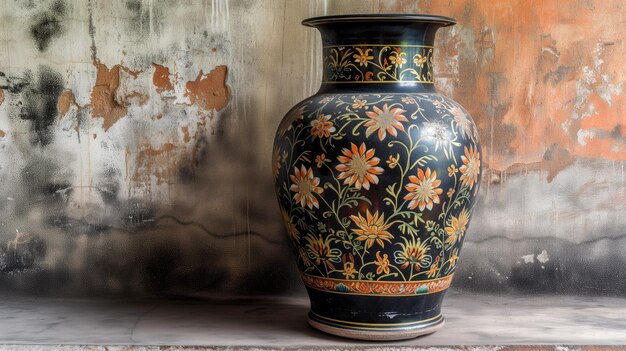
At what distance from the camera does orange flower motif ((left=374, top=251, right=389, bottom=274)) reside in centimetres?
194

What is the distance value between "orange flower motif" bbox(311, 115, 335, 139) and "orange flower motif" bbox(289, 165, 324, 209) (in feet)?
0.27

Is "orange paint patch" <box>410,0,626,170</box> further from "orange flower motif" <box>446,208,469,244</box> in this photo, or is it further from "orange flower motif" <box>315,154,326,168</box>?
"orange flower motif" <box>315,154,326,168</box>

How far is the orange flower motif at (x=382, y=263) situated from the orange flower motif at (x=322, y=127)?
29 centimetres

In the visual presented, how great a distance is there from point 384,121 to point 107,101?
0.89 meters

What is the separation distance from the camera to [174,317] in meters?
2.23

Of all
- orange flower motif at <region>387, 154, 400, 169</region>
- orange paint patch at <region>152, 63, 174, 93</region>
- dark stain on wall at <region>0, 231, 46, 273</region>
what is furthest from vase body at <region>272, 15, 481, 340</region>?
dark stain on wall at <region>0, 231, 46, 273</region>

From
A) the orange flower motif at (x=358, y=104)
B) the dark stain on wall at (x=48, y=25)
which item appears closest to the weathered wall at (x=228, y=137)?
the dark stain on wall at (x=48, y=25)

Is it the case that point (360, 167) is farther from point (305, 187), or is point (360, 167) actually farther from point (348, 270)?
point (348, 270)

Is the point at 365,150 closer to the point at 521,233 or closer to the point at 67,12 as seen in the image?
the point at 521,233

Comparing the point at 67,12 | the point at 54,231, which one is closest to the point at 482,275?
the point at 54,231

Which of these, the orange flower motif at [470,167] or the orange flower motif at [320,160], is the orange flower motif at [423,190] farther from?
the orange flower motif at [320,160]

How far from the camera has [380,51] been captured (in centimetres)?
200

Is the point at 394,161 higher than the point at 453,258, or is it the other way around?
the point at 394,161

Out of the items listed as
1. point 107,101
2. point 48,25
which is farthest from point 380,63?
point 48,25
